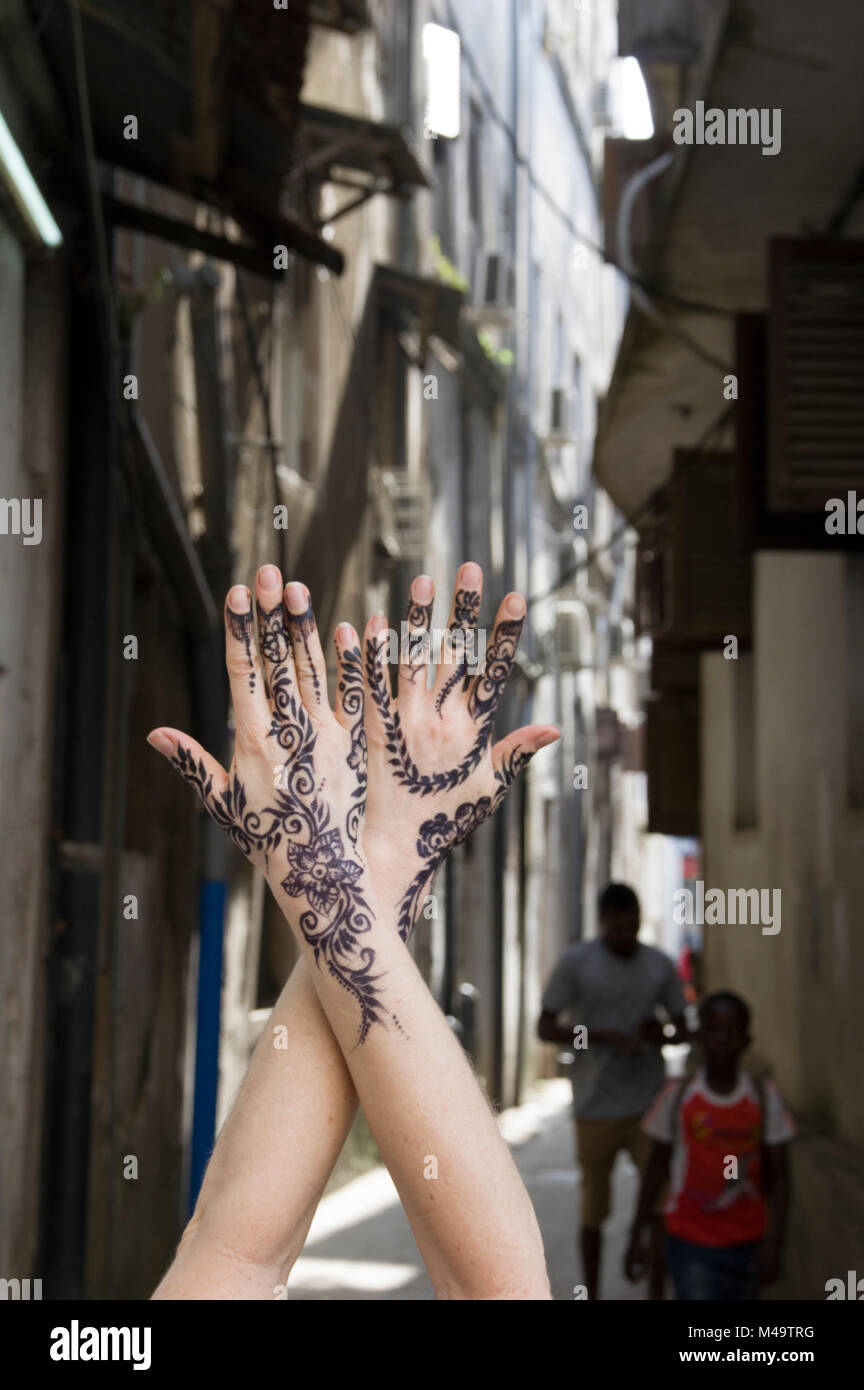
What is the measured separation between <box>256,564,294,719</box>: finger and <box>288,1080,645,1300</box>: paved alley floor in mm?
4718

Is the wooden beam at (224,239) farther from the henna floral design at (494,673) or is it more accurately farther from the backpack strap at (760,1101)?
the henna floral design at (494,673)

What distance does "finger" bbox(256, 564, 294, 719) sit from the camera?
70.6 inches

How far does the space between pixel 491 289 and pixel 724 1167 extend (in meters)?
12.3

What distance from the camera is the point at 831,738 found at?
7.75m

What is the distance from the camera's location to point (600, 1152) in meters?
8.07

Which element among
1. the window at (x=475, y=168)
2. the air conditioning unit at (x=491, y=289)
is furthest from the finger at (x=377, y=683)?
the window at (x=475, y=168)

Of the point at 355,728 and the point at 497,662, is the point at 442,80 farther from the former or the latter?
the point at 355,728

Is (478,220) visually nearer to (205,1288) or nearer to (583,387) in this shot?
(583,387)

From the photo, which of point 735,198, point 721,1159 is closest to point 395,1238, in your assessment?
point 721,1159

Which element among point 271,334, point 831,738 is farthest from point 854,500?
point 271,334

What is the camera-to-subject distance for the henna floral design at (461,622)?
184cm

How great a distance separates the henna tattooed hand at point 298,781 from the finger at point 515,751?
0.63ft

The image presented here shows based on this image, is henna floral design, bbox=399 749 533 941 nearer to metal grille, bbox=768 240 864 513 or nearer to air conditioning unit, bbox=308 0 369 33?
metal grille, bbox=768 240 864 513
